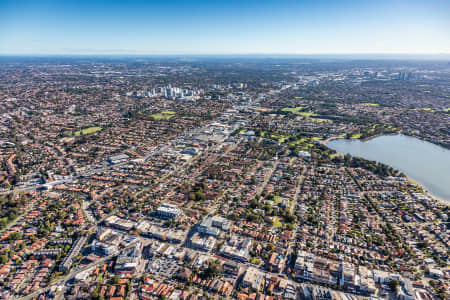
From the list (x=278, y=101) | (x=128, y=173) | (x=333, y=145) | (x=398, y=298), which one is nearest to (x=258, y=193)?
(x=398, y=298)

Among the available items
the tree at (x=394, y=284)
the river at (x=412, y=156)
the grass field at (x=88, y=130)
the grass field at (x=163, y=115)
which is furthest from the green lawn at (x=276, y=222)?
the grass field at (x=163, y=115)

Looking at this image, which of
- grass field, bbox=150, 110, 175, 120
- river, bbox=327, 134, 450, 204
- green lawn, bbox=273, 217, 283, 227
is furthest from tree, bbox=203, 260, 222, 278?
grass field, bbox=150, 110, 175, 120

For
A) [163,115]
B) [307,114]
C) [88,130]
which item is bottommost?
[88,130]

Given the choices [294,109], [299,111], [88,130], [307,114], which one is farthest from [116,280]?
[294,109]

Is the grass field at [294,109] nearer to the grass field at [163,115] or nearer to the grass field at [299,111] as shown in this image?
the grass field at [299,111]

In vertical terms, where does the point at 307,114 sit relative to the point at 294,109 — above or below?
below

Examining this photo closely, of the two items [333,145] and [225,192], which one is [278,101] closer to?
[333,145]

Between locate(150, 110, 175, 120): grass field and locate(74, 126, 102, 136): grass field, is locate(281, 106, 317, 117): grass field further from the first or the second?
locate(74, 126, 102, 136): grass field

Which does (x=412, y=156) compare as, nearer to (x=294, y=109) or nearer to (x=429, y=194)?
(x=429, y=194)
